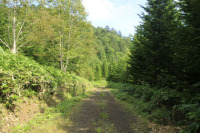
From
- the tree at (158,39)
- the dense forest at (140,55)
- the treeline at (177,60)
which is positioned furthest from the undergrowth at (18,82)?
the tree at (158,39)

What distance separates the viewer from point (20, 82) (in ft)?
18.5

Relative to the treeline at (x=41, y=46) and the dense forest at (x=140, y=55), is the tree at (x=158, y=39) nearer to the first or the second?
the dense forest at (x=140, y=55)

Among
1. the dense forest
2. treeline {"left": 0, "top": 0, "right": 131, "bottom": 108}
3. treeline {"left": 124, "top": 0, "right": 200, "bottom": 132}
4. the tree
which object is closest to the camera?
treeline {"left": 124, "top": 0, "right": 200, "bottom": 132}

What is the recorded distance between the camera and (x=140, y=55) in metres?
12.0

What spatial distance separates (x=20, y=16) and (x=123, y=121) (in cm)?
1176

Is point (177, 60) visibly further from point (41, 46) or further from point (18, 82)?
point (41, 46)

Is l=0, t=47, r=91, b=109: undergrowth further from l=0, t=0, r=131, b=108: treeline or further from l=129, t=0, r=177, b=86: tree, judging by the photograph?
l=129, t=0, r=177, b=86: tree

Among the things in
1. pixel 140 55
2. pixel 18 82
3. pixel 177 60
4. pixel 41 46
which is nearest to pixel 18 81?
pixel 18 82

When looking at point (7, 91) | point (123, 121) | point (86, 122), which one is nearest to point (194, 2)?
point (123, 121)

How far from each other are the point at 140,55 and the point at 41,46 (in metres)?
11.2

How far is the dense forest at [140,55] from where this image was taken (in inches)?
198

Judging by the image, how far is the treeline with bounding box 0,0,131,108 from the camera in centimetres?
575

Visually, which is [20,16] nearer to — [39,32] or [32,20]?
[32,20]

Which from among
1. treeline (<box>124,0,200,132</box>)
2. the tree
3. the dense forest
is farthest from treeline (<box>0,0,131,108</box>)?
the tree
